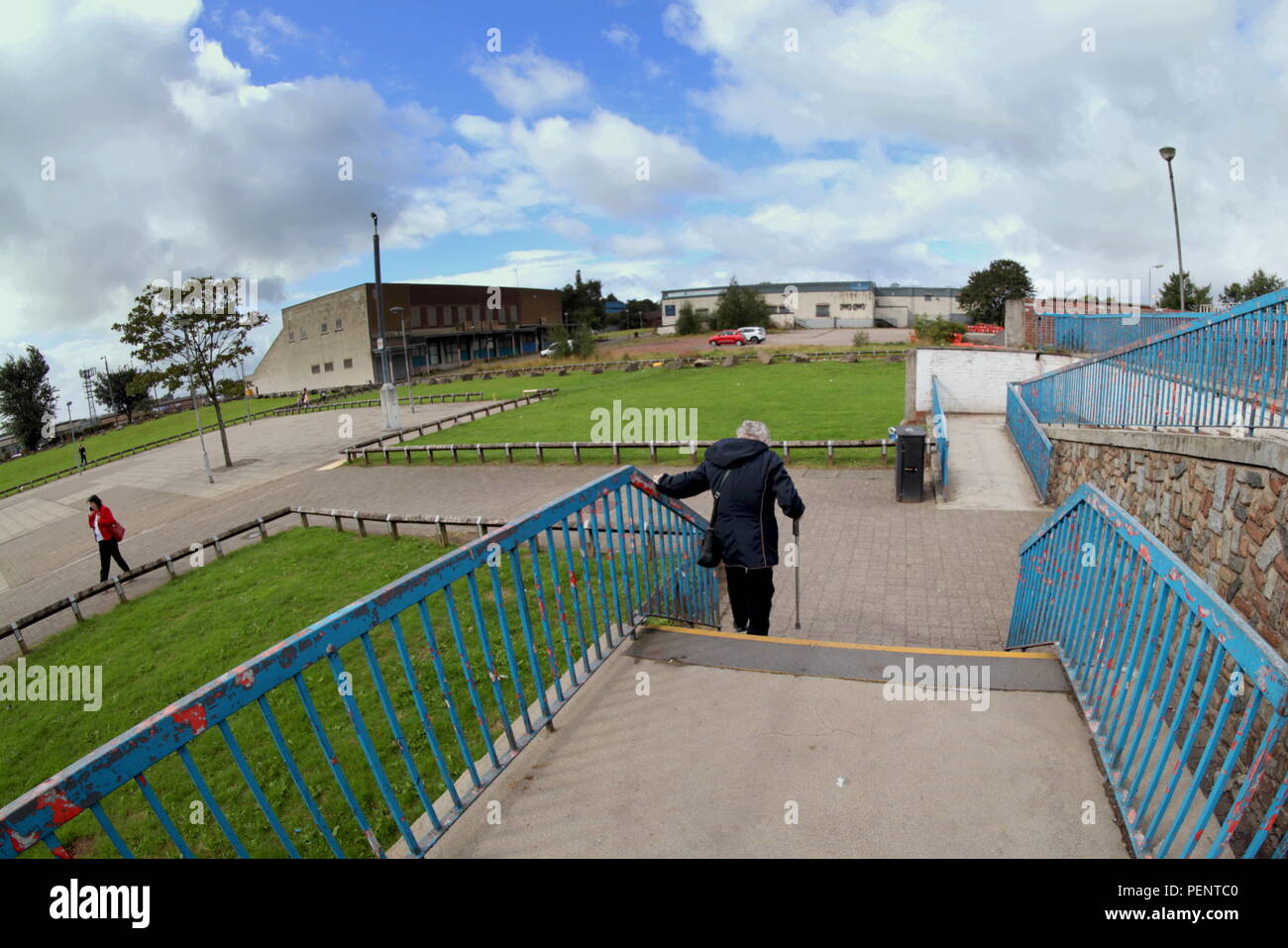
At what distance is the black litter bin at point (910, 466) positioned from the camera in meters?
11.2

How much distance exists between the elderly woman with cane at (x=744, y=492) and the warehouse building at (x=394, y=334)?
5169cm

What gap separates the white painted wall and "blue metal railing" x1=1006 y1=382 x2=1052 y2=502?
394 centimetres

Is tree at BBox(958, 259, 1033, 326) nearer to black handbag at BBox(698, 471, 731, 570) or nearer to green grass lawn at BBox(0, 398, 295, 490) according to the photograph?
green grass lawn at BBox(0, 398, 295, 490)

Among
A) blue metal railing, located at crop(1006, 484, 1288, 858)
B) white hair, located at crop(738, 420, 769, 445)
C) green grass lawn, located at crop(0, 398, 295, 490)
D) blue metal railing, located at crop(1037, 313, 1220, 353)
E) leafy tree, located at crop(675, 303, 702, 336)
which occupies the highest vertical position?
leafy tree, located at crop(675, 303, 702, 336)

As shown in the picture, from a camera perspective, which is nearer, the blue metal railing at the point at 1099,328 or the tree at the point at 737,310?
the blue metal railing at the point at 1099,328

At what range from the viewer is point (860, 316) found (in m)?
74.6

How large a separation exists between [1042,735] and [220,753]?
618cm

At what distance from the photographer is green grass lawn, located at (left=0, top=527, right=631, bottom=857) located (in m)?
5.14

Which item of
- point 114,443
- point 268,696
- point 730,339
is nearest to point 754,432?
point 268,696

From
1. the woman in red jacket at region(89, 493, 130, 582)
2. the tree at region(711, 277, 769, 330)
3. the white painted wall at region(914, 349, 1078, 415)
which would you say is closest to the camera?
the woman in red jacket at region(89, 493, 130, 582)

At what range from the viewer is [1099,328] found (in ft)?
62.0

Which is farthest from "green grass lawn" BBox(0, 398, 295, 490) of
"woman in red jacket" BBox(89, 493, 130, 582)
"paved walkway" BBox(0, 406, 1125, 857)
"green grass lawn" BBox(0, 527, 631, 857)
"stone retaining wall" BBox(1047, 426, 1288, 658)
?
"stone retaining wall" BBox(1047, 426, 1288, 658)

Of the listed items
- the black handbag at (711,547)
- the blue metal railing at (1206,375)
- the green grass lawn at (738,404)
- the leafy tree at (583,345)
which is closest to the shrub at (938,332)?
the green grass lawn at (738,404)

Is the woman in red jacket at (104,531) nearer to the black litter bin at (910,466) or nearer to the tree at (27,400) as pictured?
the black litter bin at (910,466)
